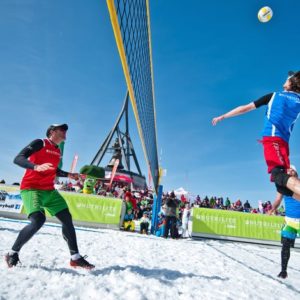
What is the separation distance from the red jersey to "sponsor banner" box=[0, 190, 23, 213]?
25.6 feet

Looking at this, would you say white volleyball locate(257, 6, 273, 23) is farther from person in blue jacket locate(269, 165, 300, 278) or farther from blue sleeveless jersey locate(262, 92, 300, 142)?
person in blue jacket locate(269, 165, 300, 278)

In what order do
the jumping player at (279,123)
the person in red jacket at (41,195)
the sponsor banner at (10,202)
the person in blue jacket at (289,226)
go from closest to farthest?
1. the jumping player at (279,123)
2. the person in red jacket at (41,195)
3. the person in blue jacket at (289,226)
4. the sponsor banner at (10,202)

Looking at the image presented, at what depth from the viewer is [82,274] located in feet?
7.86

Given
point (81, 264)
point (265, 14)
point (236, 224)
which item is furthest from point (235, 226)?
point (81, 264)

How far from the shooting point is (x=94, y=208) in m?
9.76

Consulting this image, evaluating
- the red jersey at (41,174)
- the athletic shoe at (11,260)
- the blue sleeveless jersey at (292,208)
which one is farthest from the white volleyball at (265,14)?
the athletic shoe at (11,260)

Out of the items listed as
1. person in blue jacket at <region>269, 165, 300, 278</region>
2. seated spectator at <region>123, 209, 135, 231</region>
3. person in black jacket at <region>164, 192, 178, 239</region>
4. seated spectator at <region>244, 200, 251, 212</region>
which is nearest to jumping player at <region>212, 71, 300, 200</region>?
person in blue jacket at <region>269, 165, 300, 278</region>

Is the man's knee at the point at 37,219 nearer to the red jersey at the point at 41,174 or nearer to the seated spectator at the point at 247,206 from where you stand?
the red jersey at the point at 41,174

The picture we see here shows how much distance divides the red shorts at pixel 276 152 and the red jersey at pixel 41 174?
2.25 metres

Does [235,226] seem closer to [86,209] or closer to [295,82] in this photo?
[86,209]

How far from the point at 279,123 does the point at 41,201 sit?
2531mm

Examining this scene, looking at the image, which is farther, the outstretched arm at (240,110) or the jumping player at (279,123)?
the outstretched arm at (240,110)

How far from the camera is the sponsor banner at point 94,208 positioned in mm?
9641

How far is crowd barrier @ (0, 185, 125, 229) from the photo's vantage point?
377 inches
